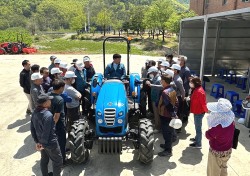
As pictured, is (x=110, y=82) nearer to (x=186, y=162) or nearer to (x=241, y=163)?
(x=186, y=162)

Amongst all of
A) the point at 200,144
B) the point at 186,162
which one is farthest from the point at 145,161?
the point at 200,144

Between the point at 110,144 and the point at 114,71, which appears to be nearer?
the point at 110,144

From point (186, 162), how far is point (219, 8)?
2958 centimetres

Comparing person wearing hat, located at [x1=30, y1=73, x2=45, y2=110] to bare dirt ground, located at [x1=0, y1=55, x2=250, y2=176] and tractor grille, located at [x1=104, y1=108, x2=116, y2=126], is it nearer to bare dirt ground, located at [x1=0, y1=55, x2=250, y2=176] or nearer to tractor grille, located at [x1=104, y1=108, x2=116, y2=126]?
bare dirt ground, located at [x1=0, y1=55, x2=250, y2=176]

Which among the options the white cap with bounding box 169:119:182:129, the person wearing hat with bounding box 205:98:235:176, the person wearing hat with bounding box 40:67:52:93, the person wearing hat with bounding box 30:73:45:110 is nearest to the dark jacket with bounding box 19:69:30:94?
the person wearing hat with bounding box 40:67:52:93

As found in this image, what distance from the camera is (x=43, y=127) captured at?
3.69 metres

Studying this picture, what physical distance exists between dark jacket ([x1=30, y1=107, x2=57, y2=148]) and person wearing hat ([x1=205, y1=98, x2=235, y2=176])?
93.4 inches

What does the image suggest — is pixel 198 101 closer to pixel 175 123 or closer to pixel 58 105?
pixel 175 123

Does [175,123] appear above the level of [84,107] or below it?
above

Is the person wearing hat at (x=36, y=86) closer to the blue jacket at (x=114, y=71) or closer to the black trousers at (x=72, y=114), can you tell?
the black trousers at (x=72, y=114)

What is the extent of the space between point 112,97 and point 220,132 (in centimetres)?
229

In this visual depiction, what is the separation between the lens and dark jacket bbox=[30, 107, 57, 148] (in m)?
3.66

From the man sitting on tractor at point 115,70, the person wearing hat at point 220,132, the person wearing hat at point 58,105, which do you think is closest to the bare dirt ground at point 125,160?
the person wearing hat at point 58,105

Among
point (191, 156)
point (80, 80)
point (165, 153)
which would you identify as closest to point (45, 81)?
point (80, 80)
